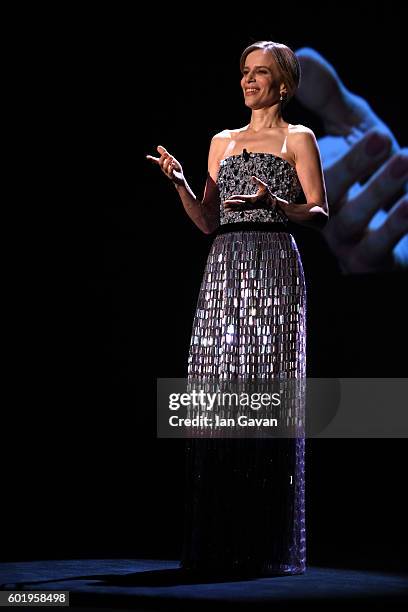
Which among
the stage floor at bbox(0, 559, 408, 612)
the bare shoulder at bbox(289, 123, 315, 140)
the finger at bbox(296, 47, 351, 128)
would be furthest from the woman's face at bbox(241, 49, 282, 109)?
the stage floor at bbox(0, 559, 408, 612)

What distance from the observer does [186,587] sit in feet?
8.86

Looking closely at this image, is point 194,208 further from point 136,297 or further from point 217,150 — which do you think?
point 136,297

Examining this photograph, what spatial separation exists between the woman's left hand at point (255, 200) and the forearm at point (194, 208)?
0.81ft

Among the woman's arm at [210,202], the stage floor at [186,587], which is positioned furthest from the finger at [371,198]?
the stage floor at [186,587]

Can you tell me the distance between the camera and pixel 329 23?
4281mm

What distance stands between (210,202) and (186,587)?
1222 mm

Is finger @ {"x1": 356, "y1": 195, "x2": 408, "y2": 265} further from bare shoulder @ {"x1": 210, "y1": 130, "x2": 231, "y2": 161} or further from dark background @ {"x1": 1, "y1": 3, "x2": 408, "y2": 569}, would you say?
bare shoulder @ {"x1": 210, "y1": 130, "x2": 231, "y2": 161}

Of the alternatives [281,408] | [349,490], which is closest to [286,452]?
[281,408]

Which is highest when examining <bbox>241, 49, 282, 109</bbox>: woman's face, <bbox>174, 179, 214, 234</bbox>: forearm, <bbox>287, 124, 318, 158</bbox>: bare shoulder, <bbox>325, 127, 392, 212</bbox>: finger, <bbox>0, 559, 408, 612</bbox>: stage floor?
<bbox>325, 127, 392, 212</bbox>: finger

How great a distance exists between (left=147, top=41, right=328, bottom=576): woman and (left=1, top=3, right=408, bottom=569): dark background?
48.4 inches

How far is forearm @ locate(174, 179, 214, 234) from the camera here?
316 centimetres

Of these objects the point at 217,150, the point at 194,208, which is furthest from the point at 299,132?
the point at 194,208

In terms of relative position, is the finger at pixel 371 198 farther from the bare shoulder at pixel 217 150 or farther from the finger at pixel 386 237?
the bare shoulder at pixel 217 150

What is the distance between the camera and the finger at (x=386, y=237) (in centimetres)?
422
